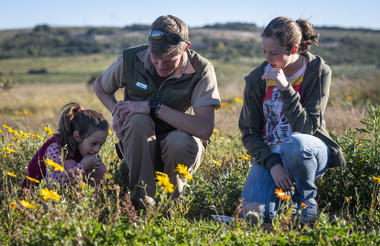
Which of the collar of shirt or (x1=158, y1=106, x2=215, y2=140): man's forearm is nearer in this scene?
(x1=158, y1=106, x2=215, y2=140): man's forearm

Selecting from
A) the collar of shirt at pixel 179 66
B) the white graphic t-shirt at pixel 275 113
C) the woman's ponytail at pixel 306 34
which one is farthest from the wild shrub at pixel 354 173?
the collar of shirt at pixel 179 66

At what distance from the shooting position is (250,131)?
3484 mm

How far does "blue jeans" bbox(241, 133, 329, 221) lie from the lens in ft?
10.1

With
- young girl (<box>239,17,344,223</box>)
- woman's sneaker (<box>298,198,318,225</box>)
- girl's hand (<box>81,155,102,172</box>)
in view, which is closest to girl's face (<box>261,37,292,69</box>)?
young girl (<box>239,17,344,223</box>)

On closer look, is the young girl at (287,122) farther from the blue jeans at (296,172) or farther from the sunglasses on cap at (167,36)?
the sunglasses on cap at (167,36)

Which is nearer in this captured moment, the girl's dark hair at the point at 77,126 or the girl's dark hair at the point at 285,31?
the girl's dark hair at the point at 285,31

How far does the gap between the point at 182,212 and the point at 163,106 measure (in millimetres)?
834

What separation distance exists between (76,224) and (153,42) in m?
1.53

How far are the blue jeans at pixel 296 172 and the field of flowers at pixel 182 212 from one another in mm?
158

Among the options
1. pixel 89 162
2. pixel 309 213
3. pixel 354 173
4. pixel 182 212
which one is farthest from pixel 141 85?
pixel 354 173

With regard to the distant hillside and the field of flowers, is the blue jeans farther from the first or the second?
the distant hillside

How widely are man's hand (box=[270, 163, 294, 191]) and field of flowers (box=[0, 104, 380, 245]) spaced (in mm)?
181

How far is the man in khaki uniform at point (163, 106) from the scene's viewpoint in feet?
11.2

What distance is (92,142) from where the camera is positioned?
3.58m
